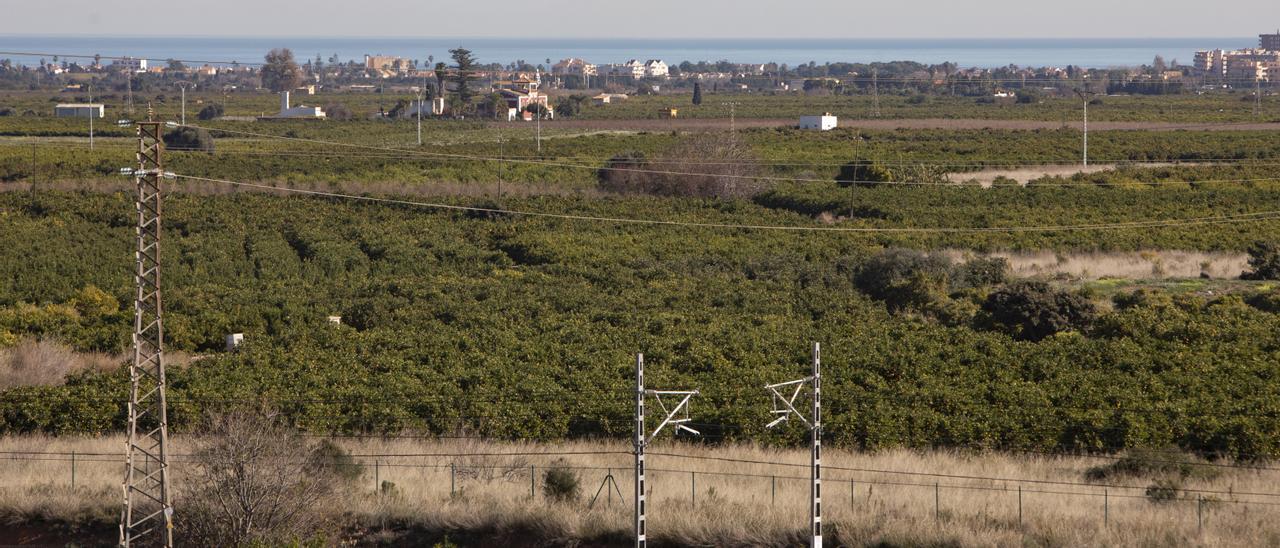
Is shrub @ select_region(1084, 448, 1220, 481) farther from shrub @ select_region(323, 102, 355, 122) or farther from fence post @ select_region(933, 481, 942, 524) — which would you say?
shrub @ select_region(323, 102, 355, 122)

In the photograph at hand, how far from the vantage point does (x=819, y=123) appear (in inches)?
4611

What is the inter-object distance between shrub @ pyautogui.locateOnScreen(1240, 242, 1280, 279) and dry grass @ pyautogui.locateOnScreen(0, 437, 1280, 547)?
24.1 meters

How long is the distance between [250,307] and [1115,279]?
27264 mm

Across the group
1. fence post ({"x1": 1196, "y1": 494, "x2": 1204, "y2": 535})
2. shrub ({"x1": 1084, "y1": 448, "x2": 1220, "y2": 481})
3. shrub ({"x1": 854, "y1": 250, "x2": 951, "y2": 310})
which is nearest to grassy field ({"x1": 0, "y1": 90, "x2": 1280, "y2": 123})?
shrub ({"x1": 854, "y1": 250, "x2": 951, "y2": 310})

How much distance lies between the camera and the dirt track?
4562 inches

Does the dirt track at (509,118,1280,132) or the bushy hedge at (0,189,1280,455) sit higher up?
the dirt track at (509,118,1280,132)

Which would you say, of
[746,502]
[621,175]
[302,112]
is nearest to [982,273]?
[746,502]

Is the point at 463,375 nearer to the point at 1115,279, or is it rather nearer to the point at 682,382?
the point at 682,382

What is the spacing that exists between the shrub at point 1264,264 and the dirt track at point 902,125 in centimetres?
6591

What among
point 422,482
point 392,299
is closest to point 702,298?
point 392,299

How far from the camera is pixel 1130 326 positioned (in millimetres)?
36812

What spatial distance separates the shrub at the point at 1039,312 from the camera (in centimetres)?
3834

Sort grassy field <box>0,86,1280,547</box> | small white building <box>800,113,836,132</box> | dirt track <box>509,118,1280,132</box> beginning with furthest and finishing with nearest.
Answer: small white building <box>800,113,836,132</box> → dirt track <box>509,118,1280,132</box> → grassy field <box>0,86,1280,547</box>

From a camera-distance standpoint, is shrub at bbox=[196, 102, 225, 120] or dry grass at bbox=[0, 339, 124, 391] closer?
dry grass at bbox=[0, 339, 124, 391]
